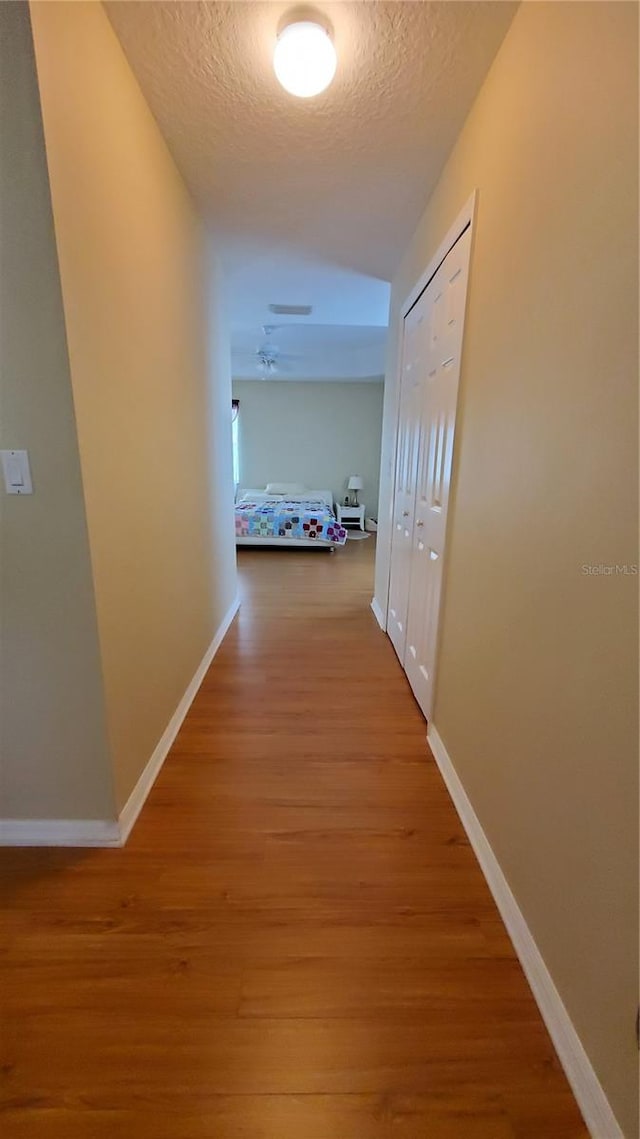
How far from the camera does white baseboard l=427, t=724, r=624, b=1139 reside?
0.81m

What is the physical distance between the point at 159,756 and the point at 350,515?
553 centimetres

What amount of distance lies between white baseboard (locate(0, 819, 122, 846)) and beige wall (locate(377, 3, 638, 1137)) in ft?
4.09

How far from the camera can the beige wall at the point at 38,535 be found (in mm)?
964

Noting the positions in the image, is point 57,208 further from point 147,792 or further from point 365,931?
point 365,931

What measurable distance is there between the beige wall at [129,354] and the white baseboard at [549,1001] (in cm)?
120

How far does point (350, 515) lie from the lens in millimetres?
6895

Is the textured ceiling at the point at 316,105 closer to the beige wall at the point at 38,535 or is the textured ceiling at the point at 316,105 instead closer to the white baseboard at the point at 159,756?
Result: the beige wall at the point at 38,535

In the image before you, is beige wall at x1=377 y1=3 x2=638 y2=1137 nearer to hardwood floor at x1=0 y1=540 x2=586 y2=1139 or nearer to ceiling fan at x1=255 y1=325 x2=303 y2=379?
hardwood floor at x1=0 y1=540 x2=586 y2=1139

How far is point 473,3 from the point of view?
115 centimetres

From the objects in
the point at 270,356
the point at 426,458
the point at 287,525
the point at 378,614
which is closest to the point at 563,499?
the point at 426,458

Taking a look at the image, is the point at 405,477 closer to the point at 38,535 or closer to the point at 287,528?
the point at 38,535

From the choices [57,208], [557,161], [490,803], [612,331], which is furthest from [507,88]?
[490,803]

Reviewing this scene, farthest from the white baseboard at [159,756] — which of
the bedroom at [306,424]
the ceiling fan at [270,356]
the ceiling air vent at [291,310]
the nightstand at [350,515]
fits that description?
the nightstand at [350,515]

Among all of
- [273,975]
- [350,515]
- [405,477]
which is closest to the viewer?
[273,975]
